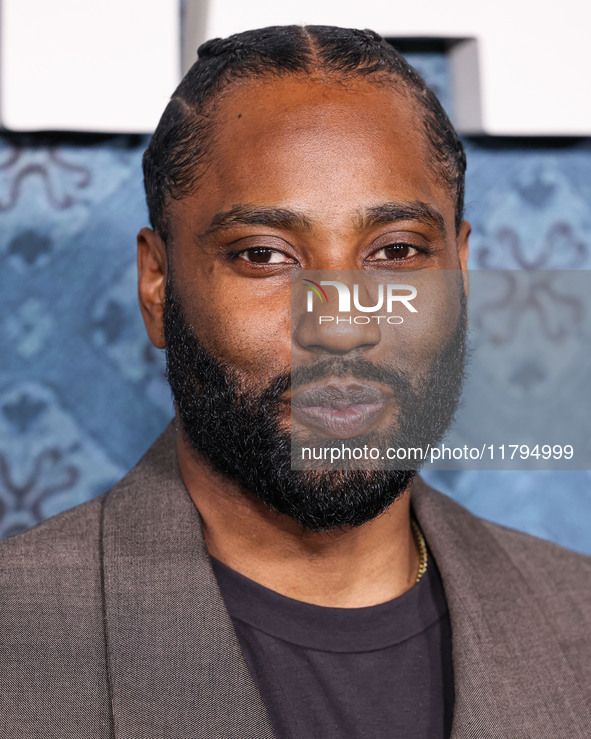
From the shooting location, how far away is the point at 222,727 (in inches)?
41.1

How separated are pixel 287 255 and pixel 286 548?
1.25 feet

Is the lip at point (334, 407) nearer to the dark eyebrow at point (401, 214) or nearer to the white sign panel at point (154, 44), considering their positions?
the dark eyebrow at point (401, 214)

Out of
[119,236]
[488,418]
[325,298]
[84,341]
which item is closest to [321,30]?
[325,298]

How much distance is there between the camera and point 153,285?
1.38 m

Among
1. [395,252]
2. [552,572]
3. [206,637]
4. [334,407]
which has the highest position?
[395,252]

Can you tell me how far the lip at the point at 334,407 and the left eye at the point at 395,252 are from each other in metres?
0.17

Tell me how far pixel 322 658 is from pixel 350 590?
119mm

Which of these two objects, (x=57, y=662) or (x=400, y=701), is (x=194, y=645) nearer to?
(x=57, y=662)

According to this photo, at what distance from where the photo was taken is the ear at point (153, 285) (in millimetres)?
1363

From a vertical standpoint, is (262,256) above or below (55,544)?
above

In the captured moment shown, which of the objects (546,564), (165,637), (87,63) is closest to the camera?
(165,637)

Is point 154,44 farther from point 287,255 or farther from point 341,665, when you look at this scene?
point 341,665

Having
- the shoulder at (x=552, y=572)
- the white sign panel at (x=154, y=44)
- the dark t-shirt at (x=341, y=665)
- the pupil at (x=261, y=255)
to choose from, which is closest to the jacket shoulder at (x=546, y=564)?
the shoulder at (x=552, y=572)

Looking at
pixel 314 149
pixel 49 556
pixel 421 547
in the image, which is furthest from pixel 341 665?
pixel 314 149
